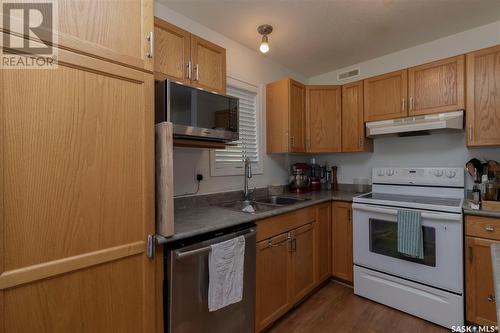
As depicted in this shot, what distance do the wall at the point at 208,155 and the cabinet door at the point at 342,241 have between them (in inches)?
31.8

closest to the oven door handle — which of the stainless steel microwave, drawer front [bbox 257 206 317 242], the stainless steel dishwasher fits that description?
drawer front [bbox 257 206 317 242]

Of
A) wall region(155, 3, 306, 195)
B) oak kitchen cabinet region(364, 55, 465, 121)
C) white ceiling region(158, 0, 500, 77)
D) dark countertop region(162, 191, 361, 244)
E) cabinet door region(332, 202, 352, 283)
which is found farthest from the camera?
cabinet door region(332, 202, 352, 283)

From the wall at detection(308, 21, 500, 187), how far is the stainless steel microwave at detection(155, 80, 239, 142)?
1.93m

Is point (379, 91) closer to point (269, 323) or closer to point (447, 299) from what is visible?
point (447, 299)

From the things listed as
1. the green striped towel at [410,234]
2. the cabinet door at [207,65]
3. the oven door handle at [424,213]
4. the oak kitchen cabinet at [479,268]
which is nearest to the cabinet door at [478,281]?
the oak kitchen cabinet at [479,268]

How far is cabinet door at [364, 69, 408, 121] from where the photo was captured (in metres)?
2.46

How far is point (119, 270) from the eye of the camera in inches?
43.7

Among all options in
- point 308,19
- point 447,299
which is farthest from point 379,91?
point 447,299

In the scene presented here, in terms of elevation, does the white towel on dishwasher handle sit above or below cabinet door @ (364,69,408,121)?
below

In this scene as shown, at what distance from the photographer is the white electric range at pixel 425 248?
1875mm

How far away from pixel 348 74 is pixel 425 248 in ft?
7.29

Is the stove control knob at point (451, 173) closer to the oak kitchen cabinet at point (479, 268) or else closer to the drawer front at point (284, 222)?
the oak kitchen cabinet at point (479, 268)

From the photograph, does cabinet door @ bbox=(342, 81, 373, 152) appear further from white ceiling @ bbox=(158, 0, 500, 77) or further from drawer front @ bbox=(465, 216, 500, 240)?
drawer front @ bbox=(465, 216, 500, 240)

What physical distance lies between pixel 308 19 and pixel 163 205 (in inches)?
78.8
